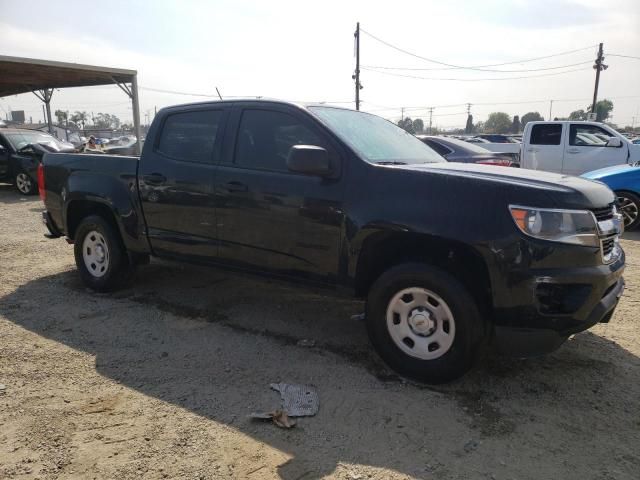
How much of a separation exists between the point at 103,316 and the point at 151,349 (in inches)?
37.6

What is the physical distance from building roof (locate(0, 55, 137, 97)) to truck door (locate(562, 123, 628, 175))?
48.0 ft

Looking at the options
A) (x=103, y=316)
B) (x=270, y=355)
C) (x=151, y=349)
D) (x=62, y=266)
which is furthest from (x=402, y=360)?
(x=62, y=266)

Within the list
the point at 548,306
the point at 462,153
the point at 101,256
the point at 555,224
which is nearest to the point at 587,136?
the point at 462,153

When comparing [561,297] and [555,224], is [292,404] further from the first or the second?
[555,224]

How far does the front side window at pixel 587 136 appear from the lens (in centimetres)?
1047

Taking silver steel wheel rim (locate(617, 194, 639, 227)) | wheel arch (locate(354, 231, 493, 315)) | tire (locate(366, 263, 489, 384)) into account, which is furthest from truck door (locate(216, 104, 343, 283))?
silver steel wheel rim (locate(617, 194, 639, 227))

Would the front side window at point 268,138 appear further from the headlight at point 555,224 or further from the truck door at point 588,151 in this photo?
the truck door at point 588,151

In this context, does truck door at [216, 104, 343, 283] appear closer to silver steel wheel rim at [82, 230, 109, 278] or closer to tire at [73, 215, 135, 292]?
tire at [73, 215, 135, 292]

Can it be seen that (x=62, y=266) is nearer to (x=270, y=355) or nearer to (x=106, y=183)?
(x=106, y=183)

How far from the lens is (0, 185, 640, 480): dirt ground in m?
2.50

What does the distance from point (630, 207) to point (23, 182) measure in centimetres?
1351

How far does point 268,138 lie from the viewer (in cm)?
389

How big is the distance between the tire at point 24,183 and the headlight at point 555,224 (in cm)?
1294

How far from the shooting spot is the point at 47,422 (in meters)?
2.87
